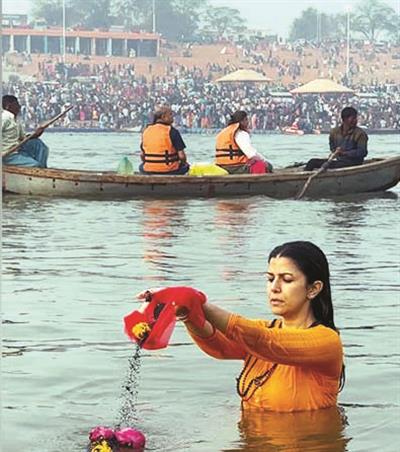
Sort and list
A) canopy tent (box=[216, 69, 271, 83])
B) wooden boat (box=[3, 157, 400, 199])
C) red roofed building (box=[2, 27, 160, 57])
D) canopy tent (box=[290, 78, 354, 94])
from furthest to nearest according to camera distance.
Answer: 1. red roofed building (box=[2, 27, 160, 57])
2. canopy tent (box=[216, 69, 271, 83])
3. canopy tent (box=[290, 78, 354, 94])
4. wooden boat (box=[3, 157, 400, 199])

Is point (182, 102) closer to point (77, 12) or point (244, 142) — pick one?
point (77, 12)

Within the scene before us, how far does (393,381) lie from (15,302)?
218 cm

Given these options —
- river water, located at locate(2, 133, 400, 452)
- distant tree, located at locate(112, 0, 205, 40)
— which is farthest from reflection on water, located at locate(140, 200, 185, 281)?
distant tree, located at locate(112, 0, 205, 40)

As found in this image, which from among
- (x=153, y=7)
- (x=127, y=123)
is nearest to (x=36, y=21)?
(x=153, y=7)

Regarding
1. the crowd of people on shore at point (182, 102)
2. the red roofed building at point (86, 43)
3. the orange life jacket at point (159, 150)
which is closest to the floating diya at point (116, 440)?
the orange life jacket at point (159, 150)

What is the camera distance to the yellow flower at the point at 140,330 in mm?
3861

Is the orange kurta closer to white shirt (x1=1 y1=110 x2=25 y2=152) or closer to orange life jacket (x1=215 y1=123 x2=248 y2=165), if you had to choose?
white shirt (x1=1 y1=110 x2=25 y2=152)

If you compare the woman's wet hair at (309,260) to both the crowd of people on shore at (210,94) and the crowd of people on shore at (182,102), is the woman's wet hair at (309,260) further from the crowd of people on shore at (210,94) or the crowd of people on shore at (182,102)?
the crowd of people on shore at (210,94)

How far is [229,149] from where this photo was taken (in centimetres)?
1432

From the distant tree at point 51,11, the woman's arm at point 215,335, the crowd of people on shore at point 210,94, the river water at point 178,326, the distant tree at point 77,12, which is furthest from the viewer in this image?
the distant tree at point 51,11

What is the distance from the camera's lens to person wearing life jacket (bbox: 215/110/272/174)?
14.1 meters

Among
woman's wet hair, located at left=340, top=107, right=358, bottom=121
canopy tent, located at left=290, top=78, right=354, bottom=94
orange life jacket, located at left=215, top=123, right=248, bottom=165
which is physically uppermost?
woman's wet hair, located at left=340, top=107, right=358, bottom=121

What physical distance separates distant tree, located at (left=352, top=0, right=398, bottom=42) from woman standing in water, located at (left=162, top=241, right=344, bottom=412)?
8855 cm

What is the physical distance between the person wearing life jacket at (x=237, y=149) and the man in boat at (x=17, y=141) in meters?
1.47
